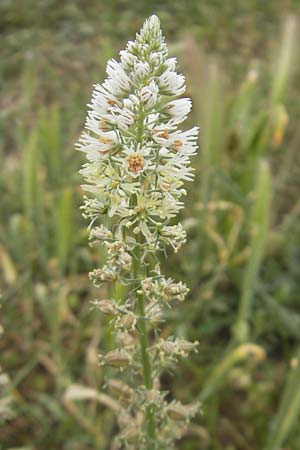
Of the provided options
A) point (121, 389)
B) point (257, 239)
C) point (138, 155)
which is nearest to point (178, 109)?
point (138, 155)

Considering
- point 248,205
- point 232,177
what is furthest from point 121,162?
point 232,177

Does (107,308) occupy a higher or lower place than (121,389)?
higher

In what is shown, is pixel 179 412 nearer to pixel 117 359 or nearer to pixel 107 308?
pixel 117 359

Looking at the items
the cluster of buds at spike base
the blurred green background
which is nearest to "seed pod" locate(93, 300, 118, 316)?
the cluster of buds at spike base

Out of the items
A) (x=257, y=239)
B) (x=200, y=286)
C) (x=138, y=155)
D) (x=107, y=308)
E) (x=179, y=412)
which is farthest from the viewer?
(x=200, y=286)

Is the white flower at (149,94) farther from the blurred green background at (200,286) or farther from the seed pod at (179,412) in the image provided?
the blurred green background at (200,286)

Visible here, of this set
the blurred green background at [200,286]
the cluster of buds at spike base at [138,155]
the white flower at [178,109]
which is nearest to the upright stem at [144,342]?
the cluster of buds at spike base at [138,155]

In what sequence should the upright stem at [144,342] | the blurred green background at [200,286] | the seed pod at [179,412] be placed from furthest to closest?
the blurred green background at [200,286]
the seed pod at [179,412]
the upright stem at [144,342]

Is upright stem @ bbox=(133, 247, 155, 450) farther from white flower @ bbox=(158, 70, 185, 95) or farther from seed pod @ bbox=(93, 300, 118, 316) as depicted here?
A: white flower @ bbox=(158, 70, 185, 95)
